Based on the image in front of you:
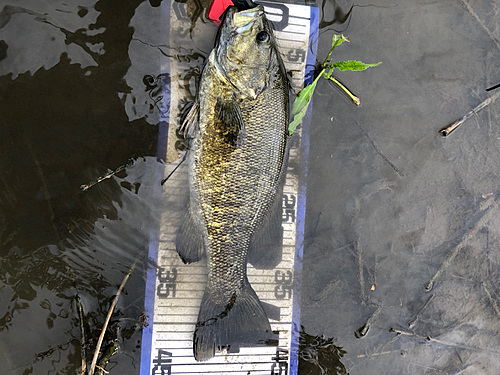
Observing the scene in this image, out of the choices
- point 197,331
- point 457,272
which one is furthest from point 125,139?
point 457,272

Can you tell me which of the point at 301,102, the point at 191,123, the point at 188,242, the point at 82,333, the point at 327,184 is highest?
the point at 301,102

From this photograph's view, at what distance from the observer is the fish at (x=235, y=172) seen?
170 centimetres

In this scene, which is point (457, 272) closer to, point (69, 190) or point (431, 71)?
point (431, 71)

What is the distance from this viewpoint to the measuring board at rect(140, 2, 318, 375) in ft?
6.49

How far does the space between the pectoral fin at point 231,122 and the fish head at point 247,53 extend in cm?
9

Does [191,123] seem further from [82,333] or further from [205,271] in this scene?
[82,333]

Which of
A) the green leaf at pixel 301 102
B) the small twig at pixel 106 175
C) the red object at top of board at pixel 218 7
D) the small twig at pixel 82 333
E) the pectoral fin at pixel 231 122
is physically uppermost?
the red object at top of board at pixel 218 7

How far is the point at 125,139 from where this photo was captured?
6.47ft

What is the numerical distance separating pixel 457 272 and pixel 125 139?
2700mm

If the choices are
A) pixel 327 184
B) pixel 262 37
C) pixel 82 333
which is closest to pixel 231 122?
pixel 262 37

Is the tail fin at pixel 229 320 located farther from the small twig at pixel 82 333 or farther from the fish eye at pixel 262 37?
the fish eye at pixel 262 37

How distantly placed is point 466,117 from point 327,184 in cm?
126

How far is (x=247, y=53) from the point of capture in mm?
1692

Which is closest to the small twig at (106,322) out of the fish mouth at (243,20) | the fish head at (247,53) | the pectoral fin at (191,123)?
the pectoral fin at (191,123)
